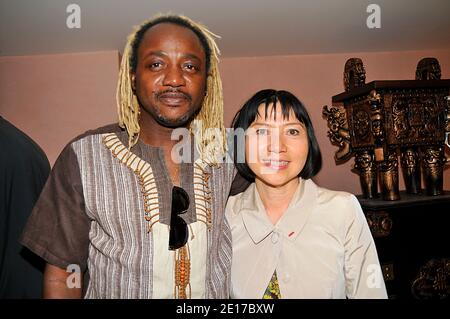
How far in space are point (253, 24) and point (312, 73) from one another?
313 mm

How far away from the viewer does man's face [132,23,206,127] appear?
31.5 inches

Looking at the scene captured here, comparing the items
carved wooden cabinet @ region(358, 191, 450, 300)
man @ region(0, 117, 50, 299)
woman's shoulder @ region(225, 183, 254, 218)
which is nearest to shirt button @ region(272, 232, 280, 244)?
woman's shoulder @ region(225, 183, 254, 218)

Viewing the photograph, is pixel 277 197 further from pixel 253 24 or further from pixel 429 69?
pixel 429 69

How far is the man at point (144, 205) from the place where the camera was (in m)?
0.80

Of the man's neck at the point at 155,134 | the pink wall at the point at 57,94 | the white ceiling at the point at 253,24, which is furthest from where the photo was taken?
the pink wall at the point at 57,94

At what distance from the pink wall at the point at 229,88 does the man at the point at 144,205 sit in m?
0.53

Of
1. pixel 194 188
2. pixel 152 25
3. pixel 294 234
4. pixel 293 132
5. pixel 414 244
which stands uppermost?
pixel 152 25

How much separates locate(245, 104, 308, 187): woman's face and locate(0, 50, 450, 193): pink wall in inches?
22.4

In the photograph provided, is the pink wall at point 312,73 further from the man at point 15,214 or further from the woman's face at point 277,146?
the man at point 15,214

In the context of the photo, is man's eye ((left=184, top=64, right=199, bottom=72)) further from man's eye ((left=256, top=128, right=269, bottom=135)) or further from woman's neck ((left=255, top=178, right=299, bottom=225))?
woman's neck ((left=255, top=178, right=299, bottom=225))

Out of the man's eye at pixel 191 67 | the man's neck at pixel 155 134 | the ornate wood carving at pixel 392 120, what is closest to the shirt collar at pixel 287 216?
the man's neck at pixel 155 134

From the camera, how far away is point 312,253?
0.85 m

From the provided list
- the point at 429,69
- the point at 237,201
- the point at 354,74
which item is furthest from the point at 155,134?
the point at 429,69
